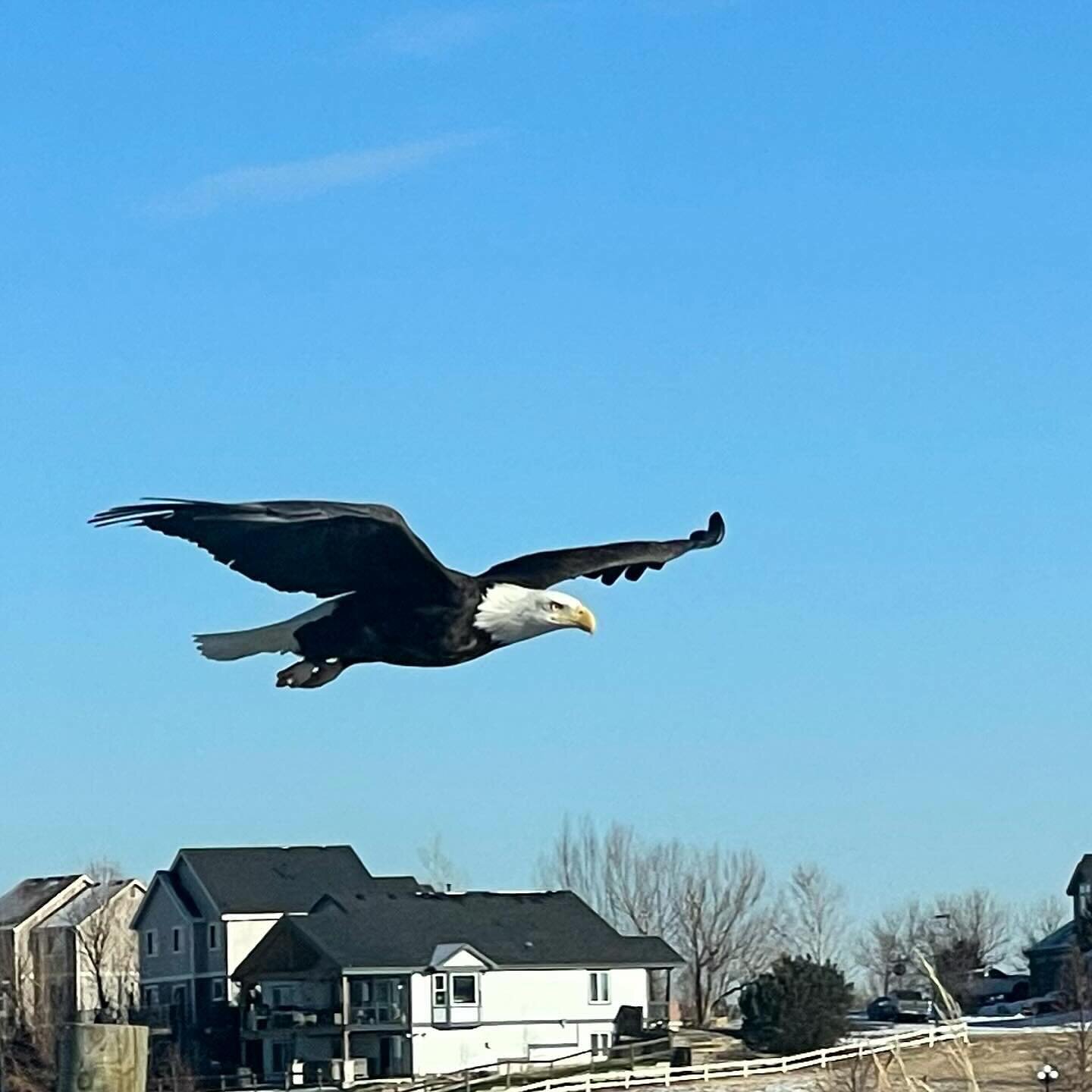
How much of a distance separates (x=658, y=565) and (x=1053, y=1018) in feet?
177

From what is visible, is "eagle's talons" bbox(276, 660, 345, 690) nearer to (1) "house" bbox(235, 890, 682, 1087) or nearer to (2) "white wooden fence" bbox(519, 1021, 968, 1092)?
(2) "white wooden fence" bbox(519, 1021, 968, 1092)

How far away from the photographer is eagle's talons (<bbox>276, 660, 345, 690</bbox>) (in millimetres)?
9414

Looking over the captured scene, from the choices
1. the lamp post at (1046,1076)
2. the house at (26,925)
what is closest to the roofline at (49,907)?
the house at (26,925)

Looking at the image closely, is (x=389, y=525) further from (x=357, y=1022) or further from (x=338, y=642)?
(x=357, y=1022)

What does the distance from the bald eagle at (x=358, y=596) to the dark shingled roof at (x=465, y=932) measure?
4970 centimetres

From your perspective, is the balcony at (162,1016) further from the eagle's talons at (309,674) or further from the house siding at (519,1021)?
the eagle's talons at (309,674)

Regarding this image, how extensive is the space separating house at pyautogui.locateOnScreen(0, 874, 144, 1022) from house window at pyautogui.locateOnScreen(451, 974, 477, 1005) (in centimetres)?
1577

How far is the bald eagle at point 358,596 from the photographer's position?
9.39 meters

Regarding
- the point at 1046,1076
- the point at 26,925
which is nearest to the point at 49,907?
the point at 26,925

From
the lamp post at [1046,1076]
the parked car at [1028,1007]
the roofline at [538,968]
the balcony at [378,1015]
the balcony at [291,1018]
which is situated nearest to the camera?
the lamp post at [1046,1076]

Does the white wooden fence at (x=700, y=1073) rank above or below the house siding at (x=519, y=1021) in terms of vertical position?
below

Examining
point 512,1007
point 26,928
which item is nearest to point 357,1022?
point 512,1007

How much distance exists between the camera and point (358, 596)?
9.70 meters

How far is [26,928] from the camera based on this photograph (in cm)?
7950
